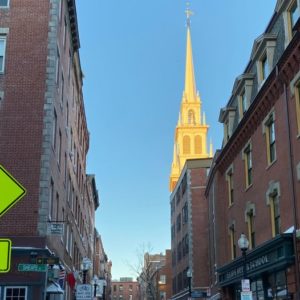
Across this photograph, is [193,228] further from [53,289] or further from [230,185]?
[53,289]

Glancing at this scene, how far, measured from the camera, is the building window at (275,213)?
24141 millimetres

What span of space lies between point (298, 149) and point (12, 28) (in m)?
15.1

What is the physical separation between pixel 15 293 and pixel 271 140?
41.0 ft

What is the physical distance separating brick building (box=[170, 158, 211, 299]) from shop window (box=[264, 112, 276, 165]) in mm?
33974

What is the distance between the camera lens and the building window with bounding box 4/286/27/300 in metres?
24.4

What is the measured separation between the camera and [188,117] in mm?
134750

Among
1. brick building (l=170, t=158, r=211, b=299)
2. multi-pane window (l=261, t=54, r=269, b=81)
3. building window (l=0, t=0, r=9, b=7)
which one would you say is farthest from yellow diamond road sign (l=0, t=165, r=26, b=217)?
brick building (l=170, t=158, r=211, b=299)

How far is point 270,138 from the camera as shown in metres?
25.3

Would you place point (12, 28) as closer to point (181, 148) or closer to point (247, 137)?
point (247, 137)

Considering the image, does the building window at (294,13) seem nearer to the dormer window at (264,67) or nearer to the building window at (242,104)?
the dormer window at (264,67)

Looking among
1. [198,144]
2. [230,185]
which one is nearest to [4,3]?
[230,185]

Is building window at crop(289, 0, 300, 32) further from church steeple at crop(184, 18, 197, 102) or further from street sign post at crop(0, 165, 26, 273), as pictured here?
church steeple at crop(184, 18, 197, 102)

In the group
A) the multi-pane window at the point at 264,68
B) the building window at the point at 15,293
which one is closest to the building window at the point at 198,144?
the multi-pane window at the point at 264,68

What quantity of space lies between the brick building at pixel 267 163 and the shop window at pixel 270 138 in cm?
4
